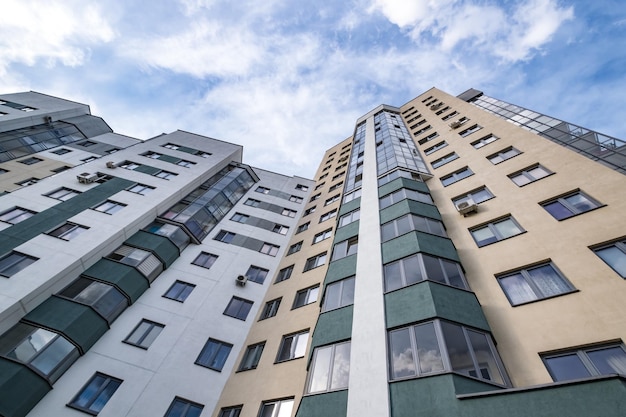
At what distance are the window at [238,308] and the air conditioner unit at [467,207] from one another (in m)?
14.7

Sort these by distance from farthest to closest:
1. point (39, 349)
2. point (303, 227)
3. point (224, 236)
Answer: point (303, 227)
point (224, 236)
point (39, 349)

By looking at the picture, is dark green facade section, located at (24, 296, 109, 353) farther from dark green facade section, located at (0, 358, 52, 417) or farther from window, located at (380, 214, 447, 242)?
window, located at (380, 214, 447, 242)

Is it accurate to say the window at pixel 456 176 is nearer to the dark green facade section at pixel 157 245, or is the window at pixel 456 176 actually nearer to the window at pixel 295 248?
the window at pixel 295 248

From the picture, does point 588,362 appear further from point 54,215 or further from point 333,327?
point 54,215

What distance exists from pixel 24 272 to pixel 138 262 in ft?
17.3

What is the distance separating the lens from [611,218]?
10.9m

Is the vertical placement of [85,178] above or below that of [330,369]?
above

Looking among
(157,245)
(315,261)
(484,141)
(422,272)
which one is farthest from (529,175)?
(157,245)

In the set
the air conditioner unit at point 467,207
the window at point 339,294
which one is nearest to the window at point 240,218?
the window at point 339,294

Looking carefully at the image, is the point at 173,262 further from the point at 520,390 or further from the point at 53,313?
the point at 520,390

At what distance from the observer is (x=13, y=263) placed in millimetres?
15344

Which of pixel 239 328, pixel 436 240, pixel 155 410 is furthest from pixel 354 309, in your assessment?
pixel 155 410

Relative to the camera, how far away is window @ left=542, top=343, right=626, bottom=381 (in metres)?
7.77

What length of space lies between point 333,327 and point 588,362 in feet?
26.9
